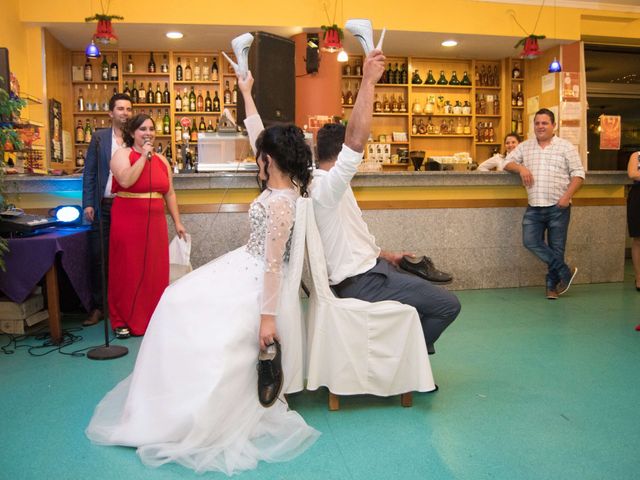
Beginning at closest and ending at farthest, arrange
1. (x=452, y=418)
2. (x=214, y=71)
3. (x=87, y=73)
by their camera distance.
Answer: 1. (x=452, y=418)
2. (x=87, y=73)
3. (x=214, y=71)

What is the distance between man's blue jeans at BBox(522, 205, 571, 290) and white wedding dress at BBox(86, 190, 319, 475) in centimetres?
344

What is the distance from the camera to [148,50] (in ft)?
26.9

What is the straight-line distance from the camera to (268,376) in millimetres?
2258

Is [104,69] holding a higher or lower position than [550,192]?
higher

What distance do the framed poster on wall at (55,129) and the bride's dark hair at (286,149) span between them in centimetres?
580

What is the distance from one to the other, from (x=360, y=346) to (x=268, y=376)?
496mm

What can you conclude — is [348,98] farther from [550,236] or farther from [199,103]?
[550,236]

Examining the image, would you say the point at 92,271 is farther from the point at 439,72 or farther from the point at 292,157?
the point at 439,72

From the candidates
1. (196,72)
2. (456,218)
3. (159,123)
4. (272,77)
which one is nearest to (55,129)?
(159,123)

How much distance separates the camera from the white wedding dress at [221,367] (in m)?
2.10

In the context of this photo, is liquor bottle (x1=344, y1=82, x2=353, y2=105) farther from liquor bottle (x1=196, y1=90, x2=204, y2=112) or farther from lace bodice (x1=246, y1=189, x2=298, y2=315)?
lace bodice (x1=246, y1=189, x2=298, y2=315)

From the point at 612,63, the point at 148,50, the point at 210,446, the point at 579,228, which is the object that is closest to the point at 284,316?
the point at 210,446

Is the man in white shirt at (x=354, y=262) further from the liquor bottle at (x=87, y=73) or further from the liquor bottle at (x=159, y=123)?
the liquor bottle at (x=87, y=73)

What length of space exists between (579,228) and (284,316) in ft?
14.4
